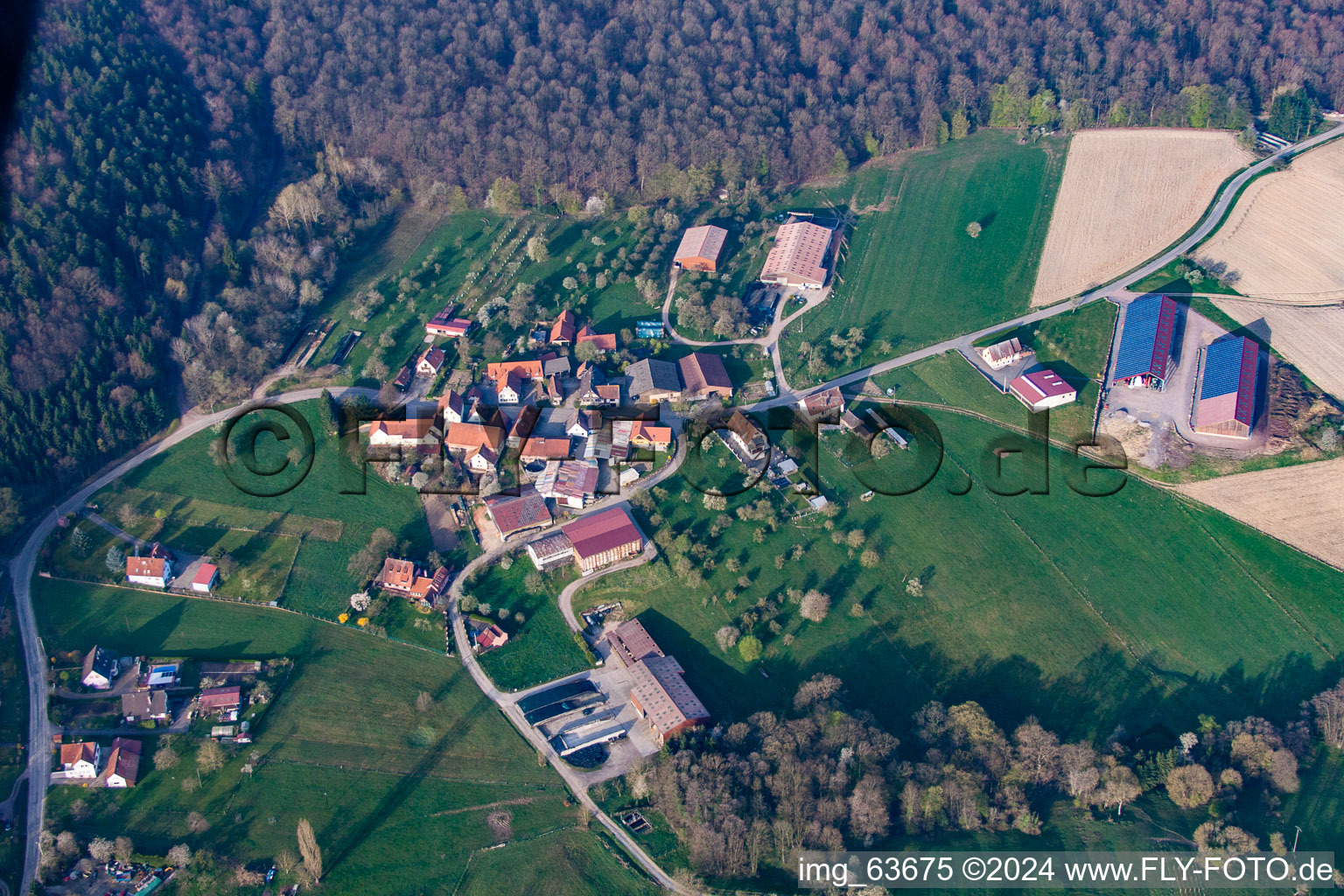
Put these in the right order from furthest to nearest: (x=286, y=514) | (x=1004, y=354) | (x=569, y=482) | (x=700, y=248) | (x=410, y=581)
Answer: (x=700, y=248)
(x=1004, y=354)
(x=286, y=514)
(x=569, y=482)
(x=410, y=581)

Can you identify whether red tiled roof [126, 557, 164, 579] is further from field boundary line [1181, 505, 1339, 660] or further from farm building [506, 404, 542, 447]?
field boundary line [1181, 505, 1339, 660]

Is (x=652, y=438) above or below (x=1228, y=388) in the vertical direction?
below

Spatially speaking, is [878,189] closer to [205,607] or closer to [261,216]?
[261,216]

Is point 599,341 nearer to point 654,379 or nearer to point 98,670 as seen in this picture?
point 654,379

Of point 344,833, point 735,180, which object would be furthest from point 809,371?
point 344,833

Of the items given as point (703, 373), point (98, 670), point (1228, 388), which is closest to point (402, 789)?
point (98, 670)

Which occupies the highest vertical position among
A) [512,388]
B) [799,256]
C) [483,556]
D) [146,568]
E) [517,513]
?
[799,256]
